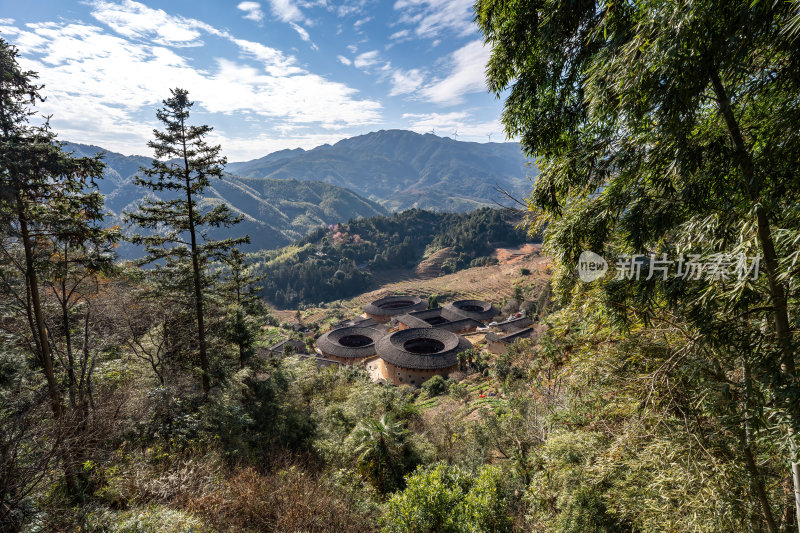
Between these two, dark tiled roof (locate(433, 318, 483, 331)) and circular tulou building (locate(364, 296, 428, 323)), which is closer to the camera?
dark tiled roof (locate(433, 318, 483, 331))

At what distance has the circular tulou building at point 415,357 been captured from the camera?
31.3 meters

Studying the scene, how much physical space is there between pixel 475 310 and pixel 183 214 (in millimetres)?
50049

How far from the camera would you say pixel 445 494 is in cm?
639

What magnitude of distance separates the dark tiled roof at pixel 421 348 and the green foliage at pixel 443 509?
2450cm

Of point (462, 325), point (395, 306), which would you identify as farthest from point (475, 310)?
point (395, 306)

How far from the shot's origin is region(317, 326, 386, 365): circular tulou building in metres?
38.2

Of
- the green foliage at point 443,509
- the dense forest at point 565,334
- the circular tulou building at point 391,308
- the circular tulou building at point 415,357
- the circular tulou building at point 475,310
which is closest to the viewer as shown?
the dense forest at point 565,334

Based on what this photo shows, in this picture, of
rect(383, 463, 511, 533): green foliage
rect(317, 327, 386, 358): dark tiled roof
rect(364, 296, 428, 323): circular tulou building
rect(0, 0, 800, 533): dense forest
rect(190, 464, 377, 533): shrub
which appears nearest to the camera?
rect(0, 0, 800, 533): dense forest

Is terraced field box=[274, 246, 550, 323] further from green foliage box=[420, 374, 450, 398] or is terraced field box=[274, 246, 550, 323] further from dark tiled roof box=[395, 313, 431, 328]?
green foliage box=[420, 374, 450, 398]

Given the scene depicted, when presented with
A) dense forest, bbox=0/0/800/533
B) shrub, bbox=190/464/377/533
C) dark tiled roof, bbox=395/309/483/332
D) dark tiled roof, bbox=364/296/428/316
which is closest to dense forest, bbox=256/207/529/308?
dark tiled roof, bbox=364/296/428/316

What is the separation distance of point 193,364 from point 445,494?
1046 cm

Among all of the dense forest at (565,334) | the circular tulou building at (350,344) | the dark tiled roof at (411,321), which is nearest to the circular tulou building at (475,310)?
the dark tiled roof at (411,321)

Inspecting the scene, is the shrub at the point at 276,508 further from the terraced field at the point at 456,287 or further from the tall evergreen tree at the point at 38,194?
the terraced field at the point at 456,287

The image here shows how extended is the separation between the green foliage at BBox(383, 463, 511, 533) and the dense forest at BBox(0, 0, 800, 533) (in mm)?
46
